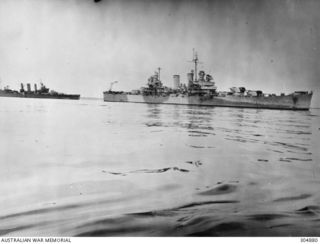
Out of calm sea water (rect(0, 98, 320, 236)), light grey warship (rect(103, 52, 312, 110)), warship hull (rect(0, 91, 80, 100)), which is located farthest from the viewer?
light grey warship (rect(103, 52, 312, 110))

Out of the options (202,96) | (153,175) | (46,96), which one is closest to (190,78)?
(202,96)

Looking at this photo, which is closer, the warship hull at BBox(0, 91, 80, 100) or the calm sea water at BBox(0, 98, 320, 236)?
the calm sea water at BBox(0, 98, 320, 236)

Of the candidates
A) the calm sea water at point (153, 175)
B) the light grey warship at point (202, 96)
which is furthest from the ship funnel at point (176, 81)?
the calm sea water at point (153, 175)

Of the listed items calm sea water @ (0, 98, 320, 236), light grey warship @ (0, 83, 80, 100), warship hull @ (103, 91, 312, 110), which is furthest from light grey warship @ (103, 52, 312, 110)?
light grey warship @ (0, 83, 80, 100)

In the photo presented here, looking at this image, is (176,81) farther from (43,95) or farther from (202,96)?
(43,95)

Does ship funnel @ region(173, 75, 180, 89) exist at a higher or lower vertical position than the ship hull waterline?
higher

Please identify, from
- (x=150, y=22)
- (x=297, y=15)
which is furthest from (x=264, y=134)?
(x=150, y=22)

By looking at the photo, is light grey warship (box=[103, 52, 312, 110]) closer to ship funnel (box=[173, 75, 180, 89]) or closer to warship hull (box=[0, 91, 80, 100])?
ship funnel (box=[173, 75, 180, 89])
